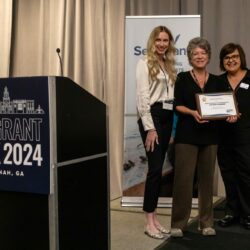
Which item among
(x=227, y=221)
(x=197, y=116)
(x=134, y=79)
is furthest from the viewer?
(x=134, y=79)

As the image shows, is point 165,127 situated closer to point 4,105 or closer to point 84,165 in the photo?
point 84,165

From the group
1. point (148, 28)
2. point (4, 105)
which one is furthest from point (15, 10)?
point (4, 105)

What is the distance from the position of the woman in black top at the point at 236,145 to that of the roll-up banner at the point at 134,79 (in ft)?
2.27

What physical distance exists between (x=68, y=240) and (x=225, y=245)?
1.48 metres

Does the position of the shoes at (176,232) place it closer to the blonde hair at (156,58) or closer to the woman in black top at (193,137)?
the woman in black top at (193,137)

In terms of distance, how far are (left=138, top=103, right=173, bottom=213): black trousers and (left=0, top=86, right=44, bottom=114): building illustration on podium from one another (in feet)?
4.83

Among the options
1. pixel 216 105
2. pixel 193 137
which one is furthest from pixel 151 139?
pixel 216 105

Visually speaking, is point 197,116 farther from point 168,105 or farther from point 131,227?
point 131,227

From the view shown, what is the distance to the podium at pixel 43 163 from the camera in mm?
1581

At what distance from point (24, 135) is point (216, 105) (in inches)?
62.5

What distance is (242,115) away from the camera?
321 centimetres

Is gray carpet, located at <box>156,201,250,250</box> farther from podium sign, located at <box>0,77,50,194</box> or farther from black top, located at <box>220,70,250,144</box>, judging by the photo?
podium sign, located at <box>0,77,50,194</box>

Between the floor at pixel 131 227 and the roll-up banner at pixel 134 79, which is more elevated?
the roll-up banner at pixel 134 79

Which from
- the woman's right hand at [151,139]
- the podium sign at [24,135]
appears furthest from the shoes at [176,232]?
the podium sign at [24,135]
